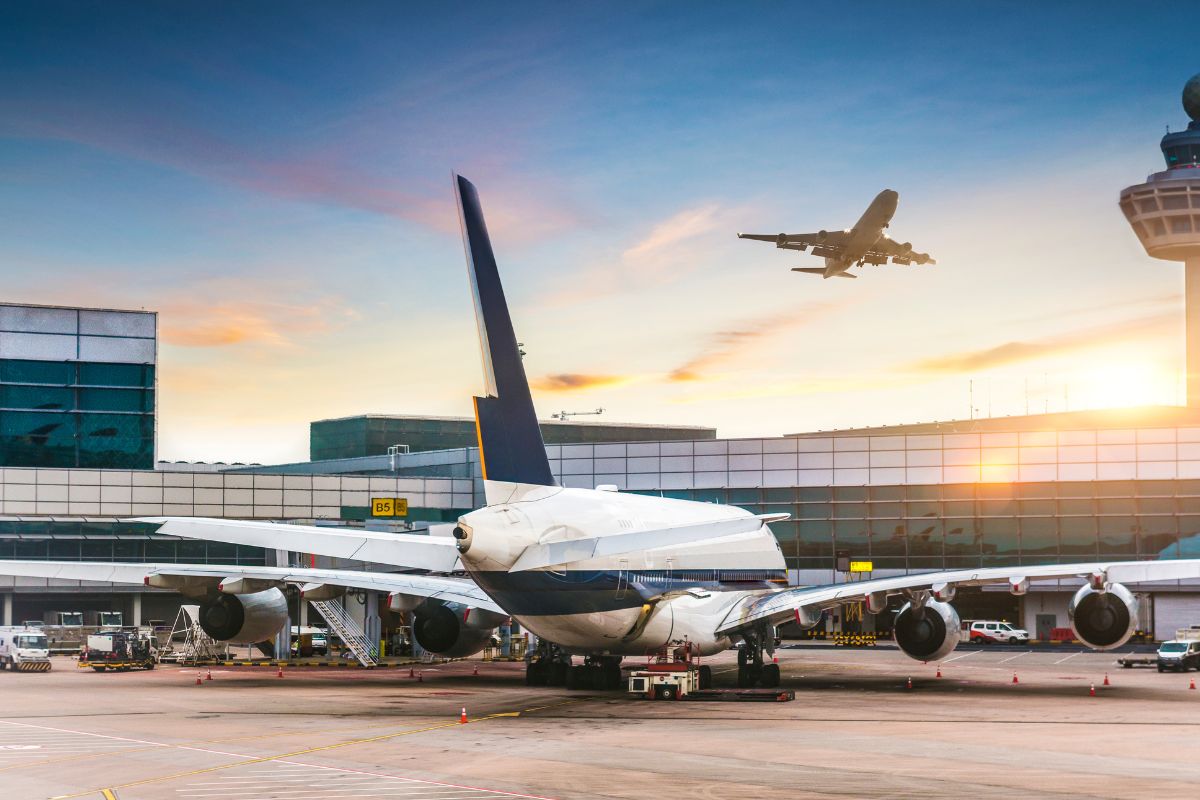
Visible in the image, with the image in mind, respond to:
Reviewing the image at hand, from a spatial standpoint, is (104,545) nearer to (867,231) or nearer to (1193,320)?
(867,231)

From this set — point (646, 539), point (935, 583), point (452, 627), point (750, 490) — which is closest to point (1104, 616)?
point (935, 583)

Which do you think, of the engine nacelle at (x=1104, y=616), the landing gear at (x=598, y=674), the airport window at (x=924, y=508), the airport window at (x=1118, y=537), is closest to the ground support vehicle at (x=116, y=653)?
the landing gear at (x=598, y=674)

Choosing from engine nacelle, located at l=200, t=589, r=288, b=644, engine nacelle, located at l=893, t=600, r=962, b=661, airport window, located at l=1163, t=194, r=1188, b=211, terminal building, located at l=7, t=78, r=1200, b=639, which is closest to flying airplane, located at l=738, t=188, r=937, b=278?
terminal building, located at l=7, t=78, r=1200, b=639

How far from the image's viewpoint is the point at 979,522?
241 ft

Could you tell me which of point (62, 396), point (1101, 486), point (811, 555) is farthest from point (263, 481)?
point (1101, 486)

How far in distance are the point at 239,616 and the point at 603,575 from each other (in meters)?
13.8

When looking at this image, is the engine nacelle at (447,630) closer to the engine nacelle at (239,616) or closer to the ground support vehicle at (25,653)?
the engine nacelle at (239,616)

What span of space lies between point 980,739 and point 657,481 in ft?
168

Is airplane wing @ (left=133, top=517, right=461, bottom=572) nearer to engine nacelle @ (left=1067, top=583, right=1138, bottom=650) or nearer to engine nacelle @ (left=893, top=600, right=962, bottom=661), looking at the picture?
engine nacelle @ (left=893, top=600, right=962, bottom=661)

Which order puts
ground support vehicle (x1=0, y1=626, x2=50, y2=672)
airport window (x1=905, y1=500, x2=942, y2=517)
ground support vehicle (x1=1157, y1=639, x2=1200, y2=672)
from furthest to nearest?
airport window (x1=905, y1=500, x2=942, y2=517) → ground support vehicle (x1=0, y1=626, x2=50, y2=672) → ground support vehicle (x1=1157, y1=639, x2=1200, y2=672)

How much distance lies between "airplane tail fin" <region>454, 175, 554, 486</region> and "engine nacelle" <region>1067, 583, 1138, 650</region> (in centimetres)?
1655

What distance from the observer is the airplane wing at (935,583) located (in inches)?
1430

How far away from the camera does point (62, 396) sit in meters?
77.8

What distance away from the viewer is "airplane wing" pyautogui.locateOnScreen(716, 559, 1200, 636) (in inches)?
1430
